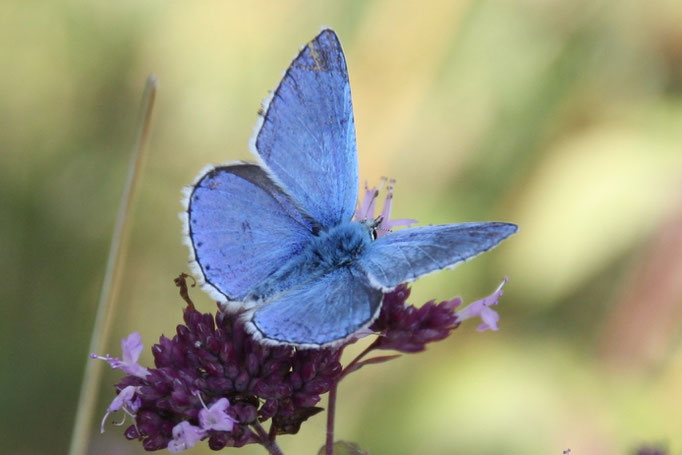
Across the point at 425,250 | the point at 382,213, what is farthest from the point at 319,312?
the point at 382,213

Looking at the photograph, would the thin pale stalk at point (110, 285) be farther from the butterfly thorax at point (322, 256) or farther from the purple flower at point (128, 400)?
the butterfly thorax at point (322, 256)

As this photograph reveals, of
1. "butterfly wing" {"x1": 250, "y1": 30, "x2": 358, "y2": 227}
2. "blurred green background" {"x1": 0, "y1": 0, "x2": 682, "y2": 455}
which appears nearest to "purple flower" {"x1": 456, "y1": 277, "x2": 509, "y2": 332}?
"butterfly wing" {"x1": 250, "y1": 30, "x2": 358, "y2": 227}

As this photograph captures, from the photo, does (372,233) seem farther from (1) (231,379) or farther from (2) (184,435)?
(2) (184,435)

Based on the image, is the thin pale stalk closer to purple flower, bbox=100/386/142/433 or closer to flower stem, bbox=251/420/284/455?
purple flower, bbox=100/386/142/433

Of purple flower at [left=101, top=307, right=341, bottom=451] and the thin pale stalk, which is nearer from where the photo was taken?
purple flower at [left=101, top=307, right=341, bottom=451]

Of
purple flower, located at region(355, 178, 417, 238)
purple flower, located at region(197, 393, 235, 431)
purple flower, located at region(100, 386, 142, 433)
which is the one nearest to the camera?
purple flower, located at region(197, 393, 235, 431)

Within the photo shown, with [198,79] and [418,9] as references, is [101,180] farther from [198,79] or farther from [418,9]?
[418,9]

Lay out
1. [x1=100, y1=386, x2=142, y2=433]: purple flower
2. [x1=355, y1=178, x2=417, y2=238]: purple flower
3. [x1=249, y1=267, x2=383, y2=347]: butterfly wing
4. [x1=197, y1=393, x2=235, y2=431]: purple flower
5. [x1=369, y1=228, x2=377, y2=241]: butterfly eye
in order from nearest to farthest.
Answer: [x1=249, y1=267, x2=383, y2=347]: butterfly wing < [x1=197, y1=393, x2=235, y2=431]: purple flower < [x1=100, y1=386, x2=142, y2=433]: purple flower < [x1=369, y1=228, x2=377, y2=241]: butterfly eye < [x1=355, y1=178, x2=417, y2=238]: purple flower
